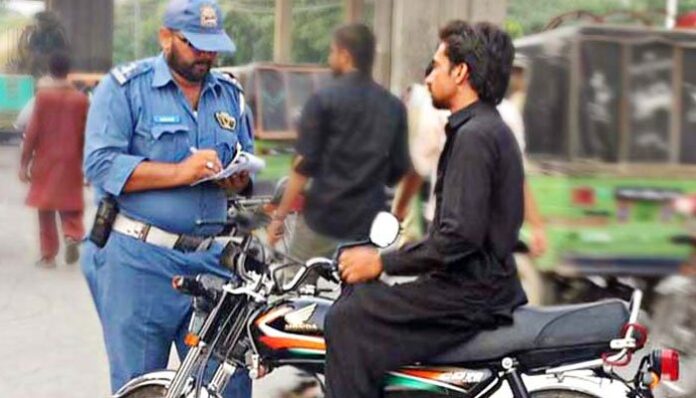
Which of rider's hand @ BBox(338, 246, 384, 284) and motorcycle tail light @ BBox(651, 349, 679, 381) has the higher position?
rider's hand @ BBox(338, 246, 384, 284)

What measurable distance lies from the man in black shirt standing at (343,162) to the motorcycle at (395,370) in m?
1.82

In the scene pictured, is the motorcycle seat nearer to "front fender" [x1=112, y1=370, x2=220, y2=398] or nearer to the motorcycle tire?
"front fender" [x1=112, y1=370, x2=220, y2=398]

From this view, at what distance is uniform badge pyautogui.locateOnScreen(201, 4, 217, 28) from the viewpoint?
446cm

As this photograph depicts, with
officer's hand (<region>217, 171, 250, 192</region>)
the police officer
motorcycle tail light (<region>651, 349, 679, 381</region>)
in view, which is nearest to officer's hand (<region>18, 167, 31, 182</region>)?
the police officer

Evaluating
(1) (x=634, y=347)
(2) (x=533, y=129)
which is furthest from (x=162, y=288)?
(2) (x=533, y=129)

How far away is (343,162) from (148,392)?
205 centimetres

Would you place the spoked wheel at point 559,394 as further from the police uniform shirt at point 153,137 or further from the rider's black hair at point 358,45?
the rider's black hair at point 358,45

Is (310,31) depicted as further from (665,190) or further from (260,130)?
(665,190)

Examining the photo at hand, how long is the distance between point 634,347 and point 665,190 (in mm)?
5064

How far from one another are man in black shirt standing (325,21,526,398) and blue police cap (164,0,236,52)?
80 cm

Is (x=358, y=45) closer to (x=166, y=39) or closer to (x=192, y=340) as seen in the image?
(x=166, y=39)

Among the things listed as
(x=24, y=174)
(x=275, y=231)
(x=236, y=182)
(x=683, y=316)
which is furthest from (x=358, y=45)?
(x=24, y=174)

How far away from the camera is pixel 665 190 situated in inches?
343

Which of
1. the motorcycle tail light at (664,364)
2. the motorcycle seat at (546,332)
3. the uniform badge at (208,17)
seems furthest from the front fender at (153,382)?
the motorcycle tail light at (664,364)
